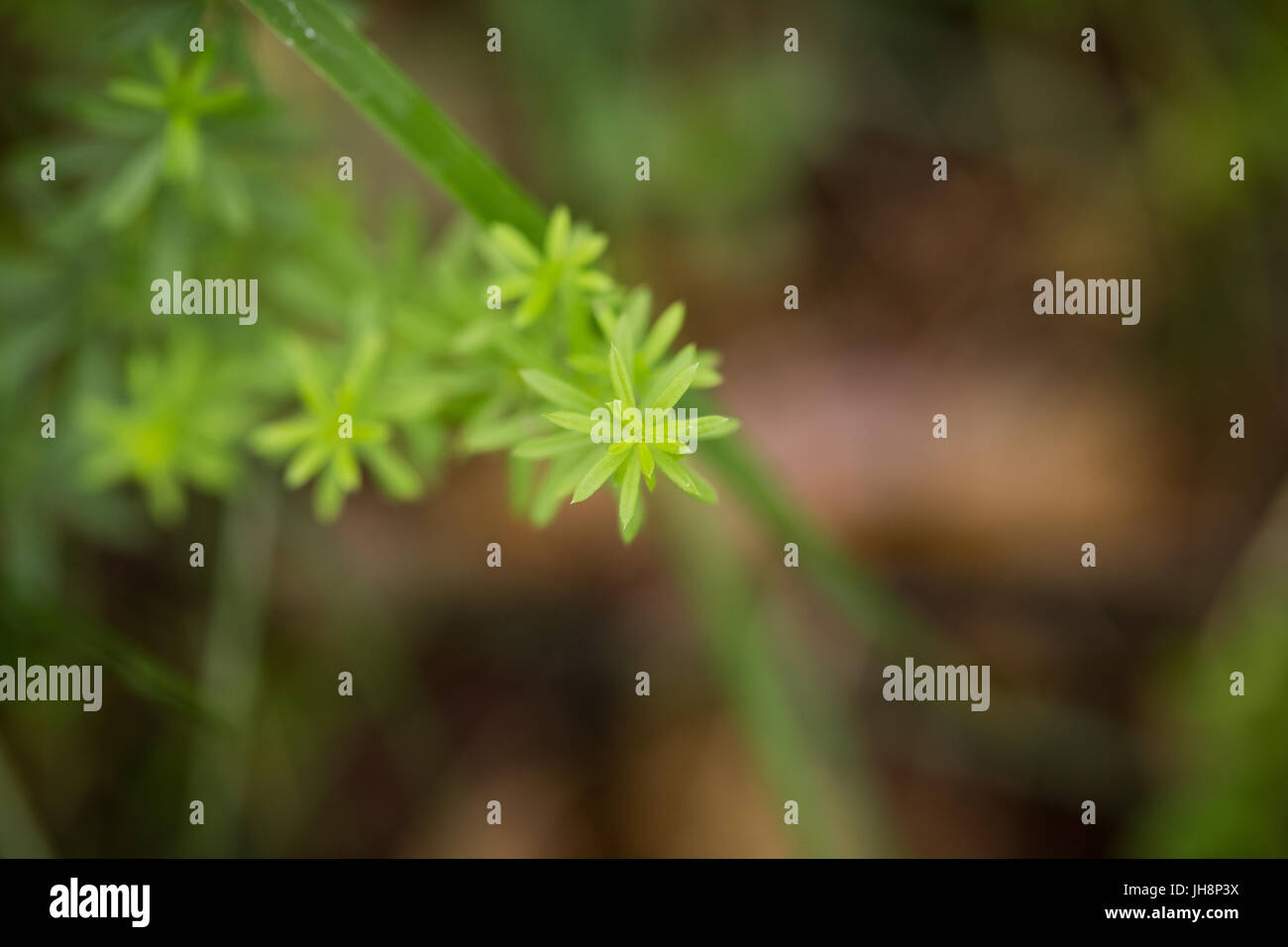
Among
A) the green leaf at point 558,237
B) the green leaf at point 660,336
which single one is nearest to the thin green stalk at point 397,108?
the green leaf at point 558,237

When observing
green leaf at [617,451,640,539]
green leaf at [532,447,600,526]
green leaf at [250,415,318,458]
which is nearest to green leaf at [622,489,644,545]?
green leaf at [617,451,640,539]

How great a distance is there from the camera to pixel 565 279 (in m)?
1.96

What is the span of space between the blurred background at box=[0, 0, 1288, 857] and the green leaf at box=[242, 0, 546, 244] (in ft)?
5.47

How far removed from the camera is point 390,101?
6.32ft

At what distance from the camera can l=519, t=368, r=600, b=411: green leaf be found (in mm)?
1748

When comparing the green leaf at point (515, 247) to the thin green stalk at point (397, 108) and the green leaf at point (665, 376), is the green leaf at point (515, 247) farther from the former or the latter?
the green leaf at point (665, 376)

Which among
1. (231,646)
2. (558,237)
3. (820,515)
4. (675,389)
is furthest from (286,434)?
(820,515)

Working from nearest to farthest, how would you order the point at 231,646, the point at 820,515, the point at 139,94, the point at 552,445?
the point at 552,445 → the point at 139,94 → the point at 231,646 → the point at 820,515

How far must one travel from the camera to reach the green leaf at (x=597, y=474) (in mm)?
1594

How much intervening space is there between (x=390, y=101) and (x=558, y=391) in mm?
637

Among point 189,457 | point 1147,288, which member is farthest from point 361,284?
point 1147,288

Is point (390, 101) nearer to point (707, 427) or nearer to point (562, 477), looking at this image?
point (562, 477)

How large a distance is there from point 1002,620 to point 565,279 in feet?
8.63
